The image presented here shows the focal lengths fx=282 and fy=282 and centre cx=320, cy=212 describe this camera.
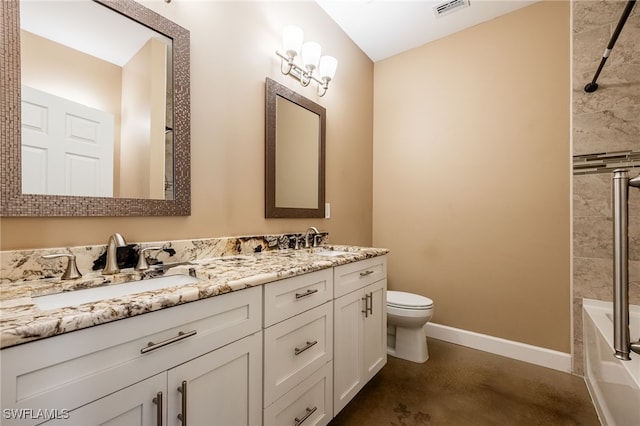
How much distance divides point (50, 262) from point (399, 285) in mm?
2490

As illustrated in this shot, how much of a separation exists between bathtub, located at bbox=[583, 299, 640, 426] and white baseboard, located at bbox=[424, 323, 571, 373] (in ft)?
0.53

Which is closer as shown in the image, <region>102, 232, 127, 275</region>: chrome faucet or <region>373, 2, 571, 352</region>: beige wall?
<region>102, 232, 127, 275</region>: chrome faucet

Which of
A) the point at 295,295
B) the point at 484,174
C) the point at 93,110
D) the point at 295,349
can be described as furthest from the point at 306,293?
the point at 484,174

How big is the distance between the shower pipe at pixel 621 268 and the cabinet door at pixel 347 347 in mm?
986

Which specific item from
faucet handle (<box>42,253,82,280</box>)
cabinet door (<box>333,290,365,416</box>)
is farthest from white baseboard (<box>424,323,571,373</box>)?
faucet handle (<box>42,253,82,280</box>)

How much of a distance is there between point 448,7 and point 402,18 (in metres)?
0.34

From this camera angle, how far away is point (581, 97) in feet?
6.29

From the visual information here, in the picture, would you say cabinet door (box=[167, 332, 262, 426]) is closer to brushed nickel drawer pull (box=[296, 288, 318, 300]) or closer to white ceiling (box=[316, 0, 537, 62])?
brushed nickel drawer pull (box=[296, 288, 318, 300])

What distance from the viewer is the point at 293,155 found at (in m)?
1.96

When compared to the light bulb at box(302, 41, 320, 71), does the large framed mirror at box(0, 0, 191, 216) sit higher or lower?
lower

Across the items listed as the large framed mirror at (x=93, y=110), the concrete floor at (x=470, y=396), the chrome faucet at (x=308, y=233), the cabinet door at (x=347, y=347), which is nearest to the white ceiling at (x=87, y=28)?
the large framed mirror at (x=93, y=110)

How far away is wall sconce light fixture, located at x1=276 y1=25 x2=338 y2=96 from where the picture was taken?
1.75m

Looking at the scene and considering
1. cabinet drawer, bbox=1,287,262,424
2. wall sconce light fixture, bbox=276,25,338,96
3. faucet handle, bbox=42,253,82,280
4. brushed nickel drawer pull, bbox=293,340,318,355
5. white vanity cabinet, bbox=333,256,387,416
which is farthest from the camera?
wall sconce light fixture, bbox=276,25,338,96

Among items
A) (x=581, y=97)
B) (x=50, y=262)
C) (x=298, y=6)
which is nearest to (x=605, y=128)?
(x=581, y=97)
